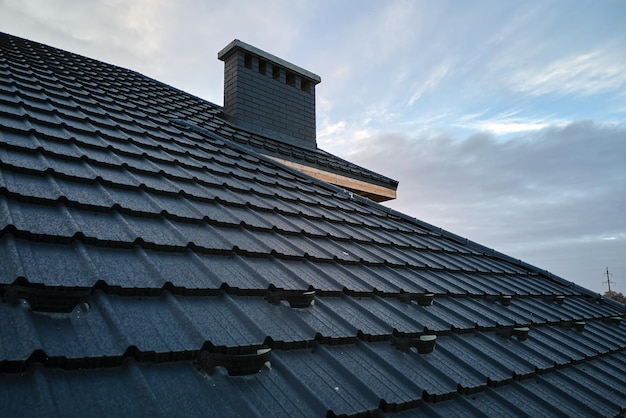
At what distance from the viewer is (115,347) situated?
55.8 inches

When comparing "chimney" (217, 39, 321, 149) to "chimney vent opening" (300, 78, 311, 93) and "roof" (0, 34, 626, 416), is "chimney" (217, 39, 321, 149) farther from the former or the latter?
"roof" (0, 34, 626, 416)

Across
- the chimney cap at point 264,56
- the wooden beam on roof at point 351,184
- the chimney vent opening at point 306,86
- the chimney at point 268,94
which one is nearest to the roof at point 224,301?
the wooden beam on roof at point 351,184

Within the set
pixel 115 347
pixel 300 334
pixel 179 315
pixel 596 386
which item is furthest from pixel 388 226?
pixel 115 347

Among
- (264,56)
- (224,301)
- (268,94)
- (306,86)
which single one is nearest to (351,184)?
(268,94)

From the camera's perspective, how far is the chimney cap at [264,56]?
7.91 m

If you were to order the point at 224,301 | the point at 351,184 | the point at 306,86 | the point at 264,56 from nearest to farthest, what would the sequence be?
the point at 224,301
the point at 351,184
the point at 264,56
the point at 306,86

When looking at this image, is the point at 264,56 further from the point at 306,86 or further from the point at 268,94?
the point at 306,86

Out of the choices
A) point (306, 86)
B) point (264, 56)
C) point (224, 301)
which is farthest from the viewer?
point (306, 86)

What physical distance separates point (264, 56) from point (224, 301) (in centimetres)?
726

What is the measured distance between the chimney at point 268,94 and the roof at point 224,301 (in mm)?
3079

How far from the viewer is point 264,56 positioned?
831 centimetres

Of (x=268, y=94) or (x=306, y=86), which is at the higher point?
(x=306, y=86)

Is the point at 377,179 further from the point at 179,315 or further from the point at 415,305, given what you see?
the point at 179,315

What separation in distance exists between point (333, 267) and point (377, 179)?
19.8 ft
